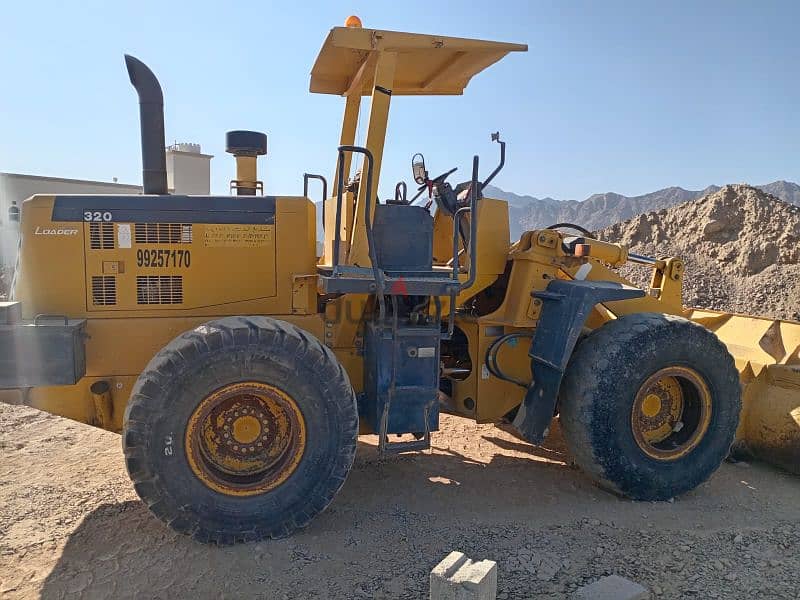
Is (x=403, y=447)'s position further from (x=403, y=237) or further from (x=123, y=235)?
(x=123, y=235)

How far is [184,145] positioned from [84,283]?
6955 mm

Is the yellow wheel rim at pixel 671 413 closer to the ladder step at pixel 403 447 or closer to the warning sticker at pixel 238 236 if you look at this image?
the ladder step at pixel 403 447

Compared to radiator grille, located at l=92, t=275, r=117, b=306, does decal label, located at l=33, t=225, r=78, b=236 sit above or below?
above

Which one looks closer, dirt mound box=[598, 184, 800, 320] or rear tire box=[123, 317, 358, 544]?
rear tire box=[123, 317, 358, 544]

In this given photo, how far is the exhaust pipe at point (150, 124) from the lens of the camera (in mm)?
4516

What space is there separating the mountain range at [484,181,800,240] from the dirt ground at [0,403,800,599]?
32129mm

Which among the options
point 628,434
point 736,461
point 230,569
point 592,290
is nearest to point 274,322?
point 230,569

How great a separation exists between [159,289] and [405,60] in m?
2.39

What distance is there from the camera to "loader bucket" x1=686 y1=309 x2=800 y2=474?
17.3ft

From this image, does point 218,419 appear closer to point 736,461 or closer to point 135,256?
point 135,256

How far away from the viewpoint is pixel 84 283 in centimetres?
434

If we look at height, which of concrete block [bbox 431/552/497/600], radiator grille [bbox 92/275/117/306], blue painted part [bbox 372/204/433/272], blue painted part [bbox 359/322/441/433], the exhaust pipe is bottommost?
concrete block [bbox 431/552/497/600]

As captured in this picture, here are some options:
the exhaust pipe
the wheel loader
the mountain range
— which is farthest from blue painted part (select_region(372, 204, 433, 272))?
the mountain range

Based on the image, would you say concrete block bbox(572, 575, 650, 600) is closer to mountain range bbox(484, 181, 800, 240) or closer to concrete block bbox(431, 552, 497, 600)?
concrete block bbox(431, 552, 497, 600)
